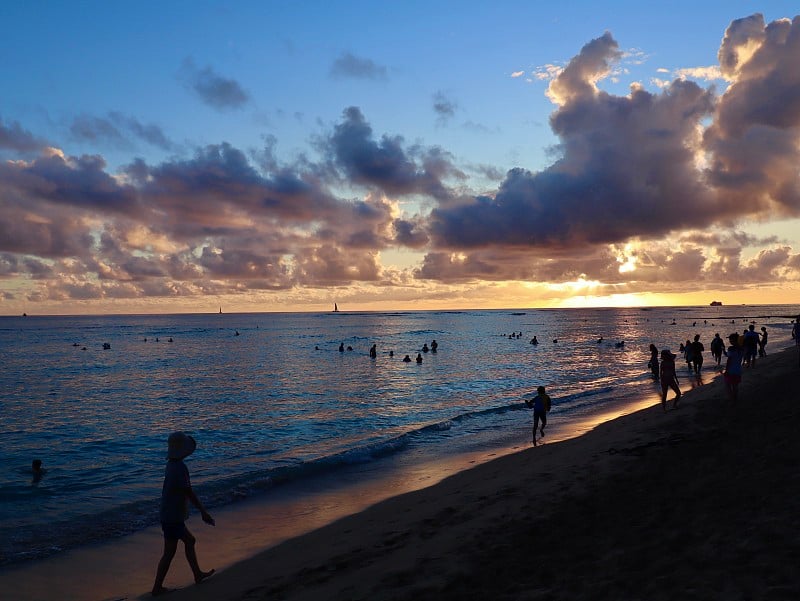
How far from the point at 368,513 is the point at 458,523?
310 centimetres

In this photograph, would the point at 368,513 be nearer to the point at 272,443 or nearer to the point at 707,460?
the point at 707,460

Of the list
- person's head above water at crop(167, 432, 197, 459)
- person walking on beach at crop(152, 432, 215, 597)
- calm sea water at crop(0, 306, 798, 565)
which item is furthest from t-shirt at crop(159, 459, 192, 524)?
calm sea water at crop(0, 306, 798, 565)

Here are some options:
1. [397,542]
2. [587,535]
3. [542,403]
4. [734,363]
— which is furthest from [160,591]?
[734,363]

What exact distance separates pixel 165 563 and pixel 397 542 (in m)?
3.54

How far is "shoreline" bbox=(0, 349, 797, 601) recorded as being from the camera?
753 centimetres

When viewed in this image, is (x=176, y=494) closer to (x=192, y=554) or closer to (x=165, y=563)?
(x=192, y=554)

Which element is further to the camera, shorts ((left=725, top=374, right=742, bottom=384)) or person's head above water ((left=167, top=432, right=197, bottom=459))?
shorts ((left=725, top=374, right=742, bottom=384))

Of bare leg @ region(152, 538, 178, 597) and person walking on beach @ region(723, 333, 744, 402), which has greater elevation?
person walking on beach @ region(723, 333, 744, 402)

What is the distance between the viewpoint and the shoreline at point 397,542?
7.53 meters

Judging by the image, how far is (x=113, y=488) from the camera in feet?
51.3

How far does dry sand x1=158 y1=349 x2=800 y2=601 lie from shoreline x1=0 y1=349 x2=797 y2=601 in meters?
0.04

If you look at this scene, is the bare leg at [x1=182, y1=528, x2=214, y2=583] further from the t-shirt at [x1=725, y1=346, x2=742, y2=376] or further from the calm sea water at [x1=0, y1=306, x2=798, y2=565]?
the t-shirt at [x1=725, y1=346, x2=742, y2=376]

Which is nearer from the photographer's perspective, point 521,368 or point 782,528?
point 782,528

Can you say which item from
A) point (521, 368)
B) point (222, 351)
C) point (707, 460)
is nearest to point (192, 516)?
point (707, 460)
